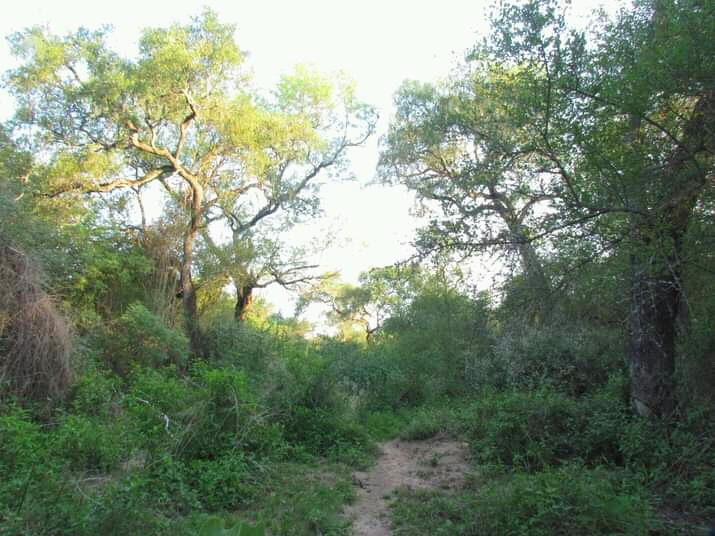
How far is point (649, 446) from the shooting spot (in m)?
7.03

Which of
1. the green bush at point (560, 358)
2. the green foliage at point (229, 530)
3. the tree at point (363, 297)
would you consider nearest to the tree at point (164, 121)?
the tree at point (363, 297)

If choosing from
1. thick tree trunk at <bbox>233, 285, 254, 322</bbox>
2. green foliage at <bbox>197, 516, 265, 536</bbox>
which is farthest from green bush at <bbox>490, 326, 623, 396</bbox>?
thick tree trunk at <bbox>233, 285, 254, 322</bbox>

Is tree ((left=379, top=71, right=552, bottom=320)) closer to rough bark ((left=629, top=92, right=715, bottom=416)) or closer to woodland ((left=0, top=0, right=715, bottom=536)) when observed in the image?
woodland ((left=0, top=0, right=715, bottom=536))

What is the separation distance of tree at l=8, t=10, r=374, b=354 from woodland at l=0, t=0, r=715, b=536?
10 cm

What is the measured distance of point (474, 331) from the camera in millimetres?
7523

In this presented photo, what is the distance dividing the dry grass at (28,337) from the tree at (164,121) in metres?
6.66

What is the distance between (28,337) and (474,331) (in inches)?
280

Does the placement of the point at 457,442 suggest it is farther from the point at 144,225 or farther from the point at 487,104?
the point at 144,225

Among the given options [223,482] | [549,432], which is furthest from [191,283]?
[549,432]

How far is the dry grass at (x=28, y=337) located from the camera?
8.87 m

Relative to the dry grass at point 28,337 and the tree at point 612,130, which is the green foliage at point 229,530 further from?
the dry grass at point 28,337

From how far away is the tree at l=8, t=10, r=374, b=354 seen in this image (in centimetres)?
1507

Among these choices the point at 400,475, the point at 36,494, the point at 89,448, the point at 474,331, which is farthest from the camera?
the point at 400,475

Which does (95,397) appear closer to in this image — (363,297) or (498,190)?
(498,190)
